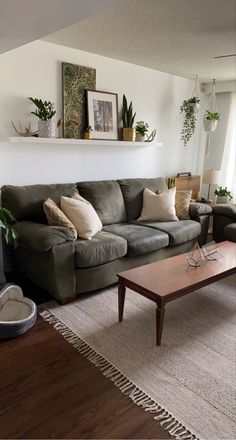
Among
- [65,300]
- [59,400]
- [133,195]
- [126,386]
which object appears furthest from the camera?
[133,195]

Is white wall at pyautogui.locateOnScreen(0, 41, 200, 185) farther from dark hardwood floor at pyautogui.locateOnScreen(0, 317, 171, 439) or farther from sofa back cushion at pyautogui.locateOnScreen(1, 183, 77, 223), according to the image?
dark hardwood floor at pyautogui.locateOnScreen(0, 317, 171, 439)

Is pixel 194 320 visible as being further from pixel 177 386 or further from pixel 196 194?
pixel 196 194

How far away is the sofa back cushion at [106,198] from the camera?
345cm

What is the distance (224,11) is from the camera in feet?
7.50

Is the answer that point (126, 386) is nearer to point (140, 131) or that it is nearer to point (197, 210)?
point (197, 210)

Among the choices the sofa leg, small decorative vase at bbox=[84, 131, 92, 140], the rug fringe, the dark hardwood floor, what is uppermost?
small decorative vase at bbox=[84, 131, 92, 140]

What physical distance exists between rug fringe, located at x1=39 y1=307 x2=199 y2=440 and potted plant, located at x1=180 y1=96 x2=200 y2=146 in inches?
138

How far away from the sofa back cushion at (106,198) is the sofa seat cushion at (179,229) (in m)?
0.33

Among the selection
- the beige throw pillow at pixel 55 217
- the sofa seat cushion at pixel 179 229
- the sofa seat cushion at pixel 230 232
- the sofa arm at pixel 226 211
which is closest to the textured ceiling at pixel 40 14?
the beige throw pillow at pixel 55 217

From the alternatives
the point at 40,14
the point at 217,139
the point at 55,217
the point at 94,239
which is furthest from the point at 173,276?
the point at 217,139

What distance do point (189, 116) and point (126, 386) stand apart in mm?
3944

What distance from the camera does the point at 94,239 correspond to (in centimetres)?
280

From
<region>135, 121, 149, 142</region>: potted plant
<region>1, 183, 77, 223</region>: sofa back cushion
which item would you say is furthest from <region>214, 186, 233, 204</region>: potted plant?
<region>1, 183, 77, 223</region>: sofa back cushion

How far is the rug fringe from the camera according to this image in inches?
61.1
